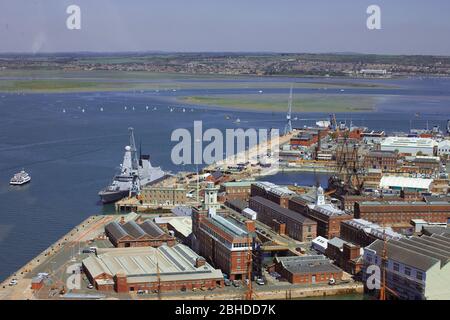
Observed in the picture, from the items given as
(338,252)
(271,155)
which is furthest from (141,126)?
(338,252)

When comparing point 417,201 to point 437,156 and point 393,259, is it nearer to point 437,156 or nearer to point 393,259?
point 393,259

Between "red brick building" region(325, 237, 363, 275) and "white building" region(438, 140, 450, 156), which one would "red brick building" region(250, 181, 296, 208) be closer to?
"red brick building" region(325, 237, 363, 275)

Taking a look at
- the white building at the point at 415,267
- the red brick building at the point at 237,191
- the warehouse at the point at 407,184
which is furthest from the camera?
the warehouse at the point at 407,184

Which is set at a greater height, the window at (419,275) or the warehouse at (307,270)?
the window at (419,275)

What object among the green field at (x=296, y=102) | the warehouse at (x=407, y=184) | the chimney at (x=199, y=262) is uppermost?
the green field at (x=296, y=102)

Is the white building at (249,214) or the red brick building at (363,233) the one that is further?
the white building at (249,214)

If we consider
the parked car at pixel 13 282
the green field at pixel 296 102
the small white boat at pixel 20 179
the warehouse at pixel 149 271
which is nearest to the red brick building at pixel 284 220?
the warehouse at pixel 149 271

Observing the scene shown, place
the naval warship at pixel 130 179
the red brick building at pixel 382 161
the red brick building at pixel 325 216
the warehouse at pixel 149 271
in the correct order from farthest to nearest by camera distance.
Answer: the red brick building at pixel 382 161 < the naval warship at pixel 130 179 < the red brick building at pixel 325 216 < the warehouse at pixel 149 271

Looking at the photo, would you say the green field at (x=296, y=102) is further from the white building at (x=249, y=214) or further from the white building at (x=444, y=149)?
the white building at (x=249, y=214)
